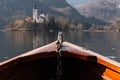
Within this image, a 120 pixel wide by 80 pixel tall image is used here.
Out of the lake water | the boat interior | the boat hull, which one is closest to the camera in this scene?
the boat hull

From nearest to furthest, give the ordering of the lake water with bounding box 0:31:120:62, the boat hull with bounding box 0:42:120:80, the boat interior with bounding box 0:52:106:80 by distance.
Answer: the boat hull with bounding box 0:42:120:80 < the boat interior with bounding box 0:52:106:80 < the lake water with bounding box 0:31:120:62

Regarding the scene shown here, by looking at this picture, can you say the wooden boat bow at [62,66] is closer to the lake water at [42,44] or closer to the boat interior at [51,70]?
the boat interior at [51,70]

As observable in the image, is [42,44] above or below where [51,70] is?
below

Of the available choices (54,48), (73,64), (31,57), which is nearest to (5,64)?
(31,57)

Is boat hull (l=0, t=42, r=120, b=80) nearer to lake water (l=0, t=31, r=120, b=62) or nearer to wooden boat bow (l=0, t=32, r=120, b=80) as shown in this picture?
wooden boat bow (l=0, t=32, r=120, b=80)

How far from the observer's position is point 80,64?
757 centimetres

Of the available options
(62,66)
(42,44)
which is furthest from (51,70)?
(42,44)

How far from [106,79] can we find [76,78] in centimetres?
100

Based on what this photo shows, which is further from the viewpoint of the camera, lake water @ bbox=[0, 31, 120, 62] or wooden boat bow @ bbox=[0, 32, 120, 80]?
lake water @ bbox=[0, 31, 120, 62]

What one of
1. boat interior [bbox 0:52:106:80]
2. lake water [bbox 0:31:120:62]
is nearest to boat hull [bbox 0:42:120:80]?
boat interior [bbox 0:52:106:80]

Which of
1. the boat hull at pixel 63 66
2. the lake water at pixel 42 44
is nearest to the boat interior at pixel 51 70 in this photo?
the boat hull at pixel 63 66

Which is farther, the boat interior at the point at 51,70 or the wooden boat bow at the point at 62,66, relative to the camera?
the boat interior at the point at 51,70

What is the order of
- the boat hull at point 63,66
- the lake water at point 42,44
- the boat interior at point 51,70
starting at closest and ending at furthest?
1. the boat hull at point 63,66
2. the boat interior at point 51,70
3. the lake water at point 42,44

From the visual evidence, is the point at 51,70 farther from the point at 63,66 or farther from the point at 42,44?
the point at 42,44
